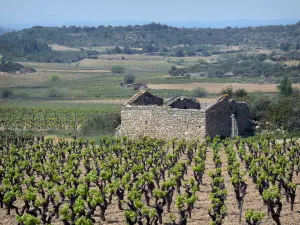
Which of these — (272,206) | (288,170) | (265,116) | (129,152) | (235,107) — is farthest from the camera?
(265,116)

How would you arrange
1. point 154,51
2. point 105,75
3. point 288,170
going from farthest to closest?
1. point 154,51
2. point 105,75
3. point 288,170

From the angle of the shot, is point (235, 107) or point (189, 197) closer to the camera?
point (189, 197)

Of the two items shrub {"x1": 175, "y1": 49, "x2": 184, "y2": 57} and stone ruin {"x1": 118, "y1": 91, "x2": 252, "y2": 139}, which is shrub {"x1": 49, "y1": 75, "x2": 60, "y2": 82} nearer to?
stone ruin {"x1": 118, "y1": 91, "x2": 252, "y2": 139}

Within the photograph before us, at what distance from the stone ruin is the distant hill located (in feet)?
376

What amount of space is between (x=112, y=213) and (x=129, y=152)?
6.90 meters

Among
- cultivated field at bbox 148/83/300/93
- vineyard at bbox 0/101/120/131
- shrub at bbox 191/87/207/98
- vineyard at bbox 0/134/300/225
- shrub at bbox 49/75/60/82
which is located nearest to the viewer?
vineyard at bbox 0/134/300/225

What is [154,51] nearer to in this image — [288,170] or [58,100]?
[58,100]

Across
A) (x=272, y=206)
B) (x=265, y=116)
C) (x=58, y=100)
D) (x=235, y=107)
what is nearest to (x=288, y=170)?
(x=272, y=206)

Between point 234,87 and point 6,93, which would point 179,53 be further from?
point 6,93

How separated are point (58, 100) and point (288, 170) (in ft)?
159

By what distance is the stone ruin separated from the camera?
29.0m

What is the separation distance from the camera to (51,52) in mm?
144750

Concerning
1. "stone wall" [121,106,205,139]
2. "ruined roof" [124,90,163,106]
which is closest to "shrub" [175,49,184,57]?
"ruined roof" [124,90,163,106]

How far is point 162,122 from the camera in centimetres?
3017
